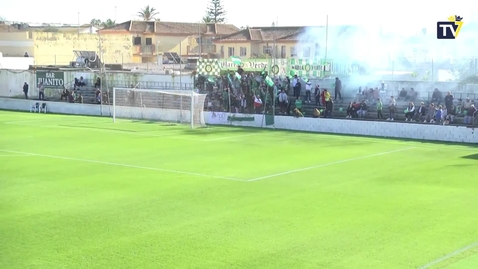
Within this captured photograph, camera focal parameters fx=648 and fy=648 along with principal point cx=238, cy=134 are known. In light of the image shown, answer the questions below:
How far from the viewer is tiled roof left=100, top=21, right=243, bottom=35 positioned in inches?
3100

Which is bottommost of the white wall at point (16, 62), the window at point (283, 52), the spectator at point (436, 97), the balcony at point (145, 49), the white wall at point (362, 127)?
the white wall at point (362, 127)

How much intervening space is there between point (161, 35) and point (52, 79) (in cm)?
2990

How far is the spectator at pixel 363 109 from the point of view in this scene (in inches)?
1309

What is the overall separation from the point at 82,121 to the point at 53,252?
2782 cm

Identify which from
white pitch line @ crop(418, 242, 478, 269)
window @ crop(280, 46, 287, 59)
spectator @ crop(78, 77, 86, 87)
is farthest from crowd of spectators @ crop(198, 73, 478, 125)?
window @ crop(280, 46, 287, 59)

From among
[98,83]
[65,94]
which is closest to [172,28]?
[65,94]

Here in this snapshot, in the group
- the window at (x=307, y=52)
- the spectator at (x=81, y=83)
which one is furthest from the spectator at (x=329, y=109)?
the spectator at (x=81, y=83)

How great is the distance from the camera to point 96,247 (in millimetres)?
11758

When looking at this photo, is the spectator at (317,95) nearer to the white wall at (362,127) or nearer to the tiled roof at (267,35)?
the white wall at (362,127)

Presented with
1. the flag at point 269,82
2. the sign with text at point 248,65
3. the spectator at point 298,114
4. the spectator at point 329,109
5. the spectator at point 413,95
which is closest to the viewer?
the spectator at point 413,95

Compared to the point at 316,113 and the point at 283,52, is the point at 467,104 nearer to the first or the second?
the point at 316,113

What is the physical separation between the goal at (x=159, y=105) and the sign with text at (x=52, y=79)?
1117 centimetres

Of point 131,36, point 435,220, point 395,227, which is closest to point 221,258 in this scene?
point 395,227

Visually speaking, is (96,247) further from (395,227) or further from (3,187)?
(3,187)
